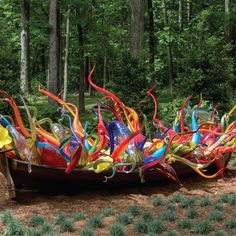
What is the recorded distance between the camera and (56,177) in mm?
6324

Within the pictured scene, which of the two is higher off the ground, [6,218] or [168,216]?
[6,218]

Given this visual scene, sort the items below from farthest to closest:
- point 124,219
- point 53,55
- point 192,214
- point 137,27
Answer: point 53,55 < point 137,27 < point 192,214 < point 124,219

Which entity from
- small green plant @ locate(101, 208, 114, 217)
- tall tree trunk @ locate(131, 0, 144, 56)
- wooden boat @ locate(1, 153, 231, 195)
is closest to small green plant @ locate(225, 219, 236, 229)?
Answer: small green plant @ locate(101, 208, 114, 217)

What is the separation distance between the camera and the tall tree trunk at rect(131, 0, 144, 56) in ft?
41.1

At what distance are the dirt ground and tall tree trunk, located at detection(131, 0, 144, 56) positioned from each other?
556 cm

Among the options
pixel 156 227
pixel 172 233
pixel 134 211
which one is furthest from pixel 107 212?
pixel 172 233

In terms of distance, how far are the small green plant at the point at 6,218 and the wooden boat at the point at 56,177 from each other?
78cm

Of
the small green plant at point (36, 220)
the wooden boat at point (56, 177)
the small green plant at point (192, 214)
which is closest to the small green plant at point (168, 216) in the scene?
the small green plant at point (192, 214)

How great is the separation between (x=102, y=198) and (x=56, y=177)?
743 mm

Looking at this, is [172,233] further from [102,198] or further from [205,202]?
[102,198]

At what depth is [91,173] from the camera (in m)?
6.46

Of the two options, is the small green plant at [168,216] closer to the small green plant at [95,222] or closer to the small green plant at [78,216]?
the small green plant at [95,222]

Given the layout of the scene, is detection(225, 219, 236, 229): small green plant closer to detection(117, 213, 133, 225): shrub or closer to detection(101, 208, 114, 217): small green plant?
detection(117, 213, 133, 225): shrub

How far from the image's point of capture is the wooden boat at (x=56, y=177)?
19.9ft
